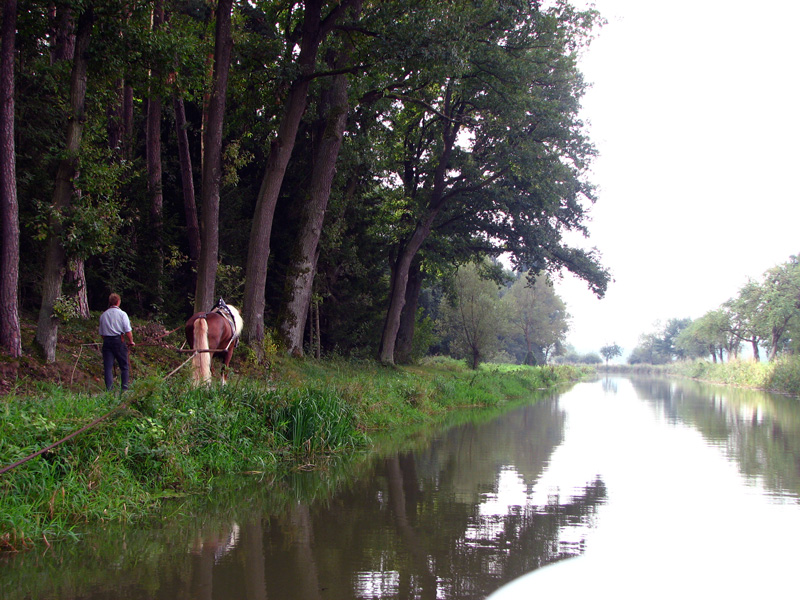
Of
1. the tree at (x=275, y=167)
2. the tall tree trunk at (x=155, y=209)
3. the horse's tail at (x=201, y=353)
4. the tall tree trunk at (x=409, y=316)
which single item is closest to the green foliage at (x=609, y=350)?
the tall tree trunk at (x=409, y=316)

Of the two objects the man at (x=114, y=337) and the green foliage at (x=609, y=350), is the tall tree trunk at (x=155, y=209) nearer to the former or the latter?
the man at (x=114, y=337)

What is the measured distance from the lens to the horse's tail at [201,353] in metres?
9.97

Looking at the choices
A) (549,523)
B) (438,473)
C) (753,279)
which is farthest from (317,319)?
(753,279)

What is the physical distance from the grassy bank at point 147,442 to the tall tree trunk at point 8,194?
1.14m

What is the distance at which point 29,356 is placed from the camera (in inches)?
393

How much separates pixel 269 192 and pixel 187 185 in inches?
159

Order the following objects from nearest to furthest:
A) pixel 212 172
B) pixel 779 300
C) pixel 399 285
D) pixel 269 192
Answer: pixel 212 172, pixel 269 192, pixel 399 285, pixel 779 300

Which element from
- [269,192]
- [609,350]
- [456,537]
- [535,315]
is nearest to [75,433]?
[456,537]

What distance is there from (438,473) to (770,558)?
4384mm

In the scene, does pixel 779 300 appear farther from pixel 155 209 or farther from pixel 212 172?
pixel 212 172

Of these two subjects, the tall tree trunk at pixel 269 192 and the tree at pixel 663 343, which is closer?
the tall tree trunk at pixel 269 192

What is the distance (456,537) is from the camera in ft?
18.5

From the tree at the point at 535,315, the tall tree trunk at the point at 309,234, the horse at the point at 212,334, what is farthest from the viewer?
the tree at the point at 535,315

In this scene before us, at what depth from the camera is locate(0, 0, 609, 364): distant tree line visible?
10.6 meters
